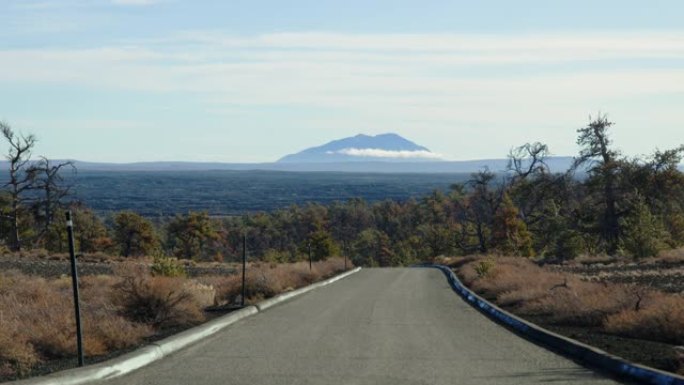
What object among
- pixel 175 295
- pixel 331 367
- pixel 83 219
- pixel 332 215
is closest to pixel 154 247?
pixel 83 219

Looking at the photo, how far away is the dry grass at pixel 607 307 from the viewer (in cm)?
1198

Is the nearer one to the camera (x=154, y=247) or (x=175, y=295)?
(x=175, y=295)

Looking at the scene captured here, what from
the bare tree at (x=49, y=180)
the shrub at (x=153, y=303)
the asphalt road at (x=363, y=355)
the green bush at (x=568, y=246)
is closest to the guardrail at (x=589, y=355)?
the asphalt road at (x=363, y=355)

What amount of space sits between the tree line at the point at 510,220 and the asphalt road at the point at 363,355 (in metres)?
4.99

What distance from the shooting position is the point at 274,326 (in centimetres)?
1480

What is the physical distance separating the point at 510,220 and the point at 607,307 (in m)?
74.0

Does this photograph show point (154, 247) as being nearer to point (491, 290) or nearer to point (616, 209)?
point (616, 209)

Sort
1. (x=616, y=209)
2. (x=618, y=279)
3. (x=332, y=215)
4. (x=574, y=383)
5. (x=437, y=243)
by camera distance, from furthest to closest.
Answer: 1. (x=332, y=215)
2. (x=437, y=243)
3. (x=616, y=209)
4. (x=618, y=279)
5. (x=574, y=383)

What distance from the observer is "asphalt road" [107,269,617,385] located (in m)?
9.15

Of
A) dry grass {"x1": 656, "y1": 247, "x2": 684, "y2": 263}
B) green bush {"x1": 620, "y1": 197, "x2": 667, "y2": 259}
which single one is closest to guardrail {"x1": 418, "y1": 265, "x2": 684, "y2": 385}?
dry grass {"x1": 656, "y1": 247, "x2": 684, "y2": 263}

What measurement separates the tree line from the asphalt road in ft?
16.4

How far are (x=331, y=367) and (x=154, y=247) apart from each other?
77570mm

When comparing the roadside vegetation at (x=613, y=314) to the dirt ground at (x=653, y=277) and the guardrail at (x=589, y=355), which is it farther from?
the dirt ground at (x=653, y=277)

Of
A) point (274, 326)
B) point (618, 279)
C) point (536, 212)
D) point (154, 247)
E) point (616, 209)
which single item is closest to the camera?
point (274, 326)
